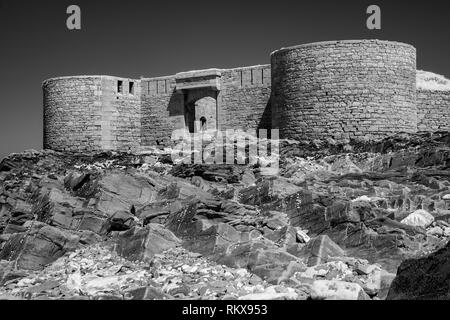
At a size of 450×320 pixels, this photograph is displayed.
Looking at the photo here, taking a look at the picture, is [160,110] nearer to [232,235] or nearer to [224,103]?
[224,103]

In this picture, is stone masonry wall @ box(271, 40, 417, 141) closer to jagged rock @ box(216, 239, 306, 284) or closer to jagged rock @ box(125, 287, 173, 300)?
jagged rock @ box(216, 239, 306, 284)

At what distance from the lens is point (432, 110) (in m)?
21.5

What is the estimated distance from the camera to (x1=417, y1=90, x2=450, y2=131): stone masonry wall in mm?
21422

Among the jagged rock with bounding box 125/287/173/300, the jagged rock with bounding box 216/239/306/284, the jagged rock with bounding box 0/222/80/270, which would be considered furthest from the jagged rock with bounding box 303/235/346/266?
the jagged rock with bounding box 0/222/80/270

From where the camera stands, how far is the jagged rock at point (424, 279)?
634cm

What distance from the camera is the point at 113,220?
35.1 feet

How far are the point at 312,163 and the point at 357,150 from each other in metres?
1.63

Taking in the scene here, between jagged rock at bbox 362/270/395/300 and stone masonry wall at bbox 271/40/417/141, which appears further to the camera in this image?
stone masonry wall at bbox 271/40/417/141

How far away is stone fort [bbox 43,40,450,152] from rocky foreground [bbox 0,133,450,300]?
4.26m

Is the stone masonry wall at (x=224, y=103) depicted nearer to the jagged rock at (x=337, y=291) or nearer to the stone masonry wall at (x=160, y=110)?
the stone masonry wall at (x=160, y=110)

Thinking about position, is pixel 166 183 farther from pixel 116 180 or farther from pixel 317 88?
pixel 317 88

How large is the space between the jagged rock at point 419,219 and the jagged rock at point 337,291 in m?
2.84

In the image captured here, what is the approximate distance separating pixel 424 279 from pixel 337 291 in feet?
2.91

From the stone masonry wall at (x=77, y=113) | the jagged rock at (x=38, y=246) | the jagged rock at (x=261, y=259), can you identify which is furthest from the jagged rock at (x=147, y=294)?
the stone masonry wall at (x=77, y=113)
